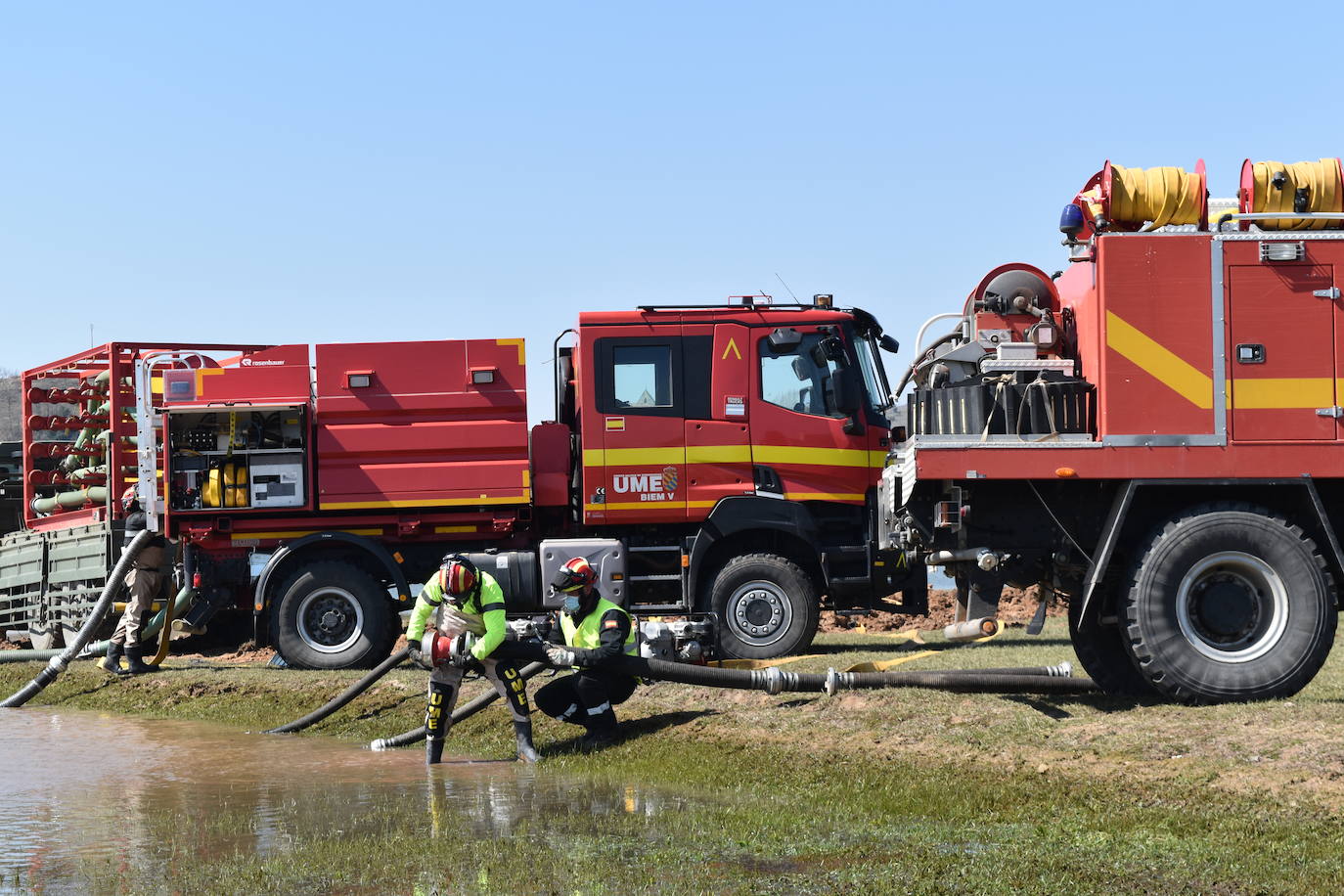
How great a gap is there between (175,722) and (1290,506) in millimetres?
9432

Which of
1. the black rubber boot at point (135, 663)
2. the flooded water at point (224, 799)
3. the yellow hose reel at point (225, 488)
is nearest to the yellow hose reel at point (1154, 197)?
the flooded water at point (224, 799)

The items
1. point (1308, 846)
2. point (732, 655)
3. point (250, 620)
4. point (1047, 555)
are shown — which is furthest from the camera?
point (250, 620)

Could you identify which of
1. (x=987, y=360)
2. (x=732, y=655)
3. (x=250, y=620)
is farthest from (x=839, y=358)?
(x=250, y=620)

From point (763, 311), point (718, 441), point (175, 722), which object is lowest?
point (175, 722)

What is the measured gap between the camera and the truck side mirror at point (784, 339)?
14.8 metres

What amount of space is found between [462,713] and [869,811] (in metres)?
4.48

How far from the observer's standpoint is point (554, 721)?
38.4ft

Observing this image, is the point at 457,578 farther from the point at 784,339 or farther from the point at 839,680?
the point at 784,339

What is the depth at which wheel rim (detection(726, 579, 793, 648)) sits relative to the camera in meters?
14.6

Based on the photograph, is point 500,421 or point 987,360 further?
point 500,421

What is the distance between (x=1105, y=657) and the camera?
36.6 ft

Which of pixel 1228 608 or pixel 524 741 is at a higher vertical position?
pixel 1228 608

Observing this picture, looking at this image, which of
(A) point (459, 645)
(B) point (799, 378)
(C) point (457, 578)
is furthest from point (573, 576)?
(B) point (799, 378)

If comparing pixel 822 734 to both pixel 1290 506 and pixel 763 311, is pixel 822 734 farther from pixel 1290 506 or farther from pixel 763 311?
pixel 763 311
